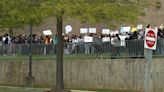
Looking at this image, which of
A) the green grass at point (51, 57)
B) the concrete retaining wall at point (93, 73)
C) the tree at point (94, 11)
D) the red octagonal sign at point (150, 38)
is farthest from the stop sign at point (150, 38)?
the green grass at point (51, 57)

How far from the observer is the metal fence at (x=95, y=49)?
30.6 metres

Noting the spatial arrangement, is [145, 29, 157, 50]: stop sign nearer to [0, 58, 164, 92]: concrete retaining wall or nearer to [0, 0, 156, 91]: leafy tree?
[0, 0, 156, 91]: leafy tree

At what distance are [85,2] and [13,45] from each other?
13746mm

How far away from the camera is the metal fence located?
30562mm

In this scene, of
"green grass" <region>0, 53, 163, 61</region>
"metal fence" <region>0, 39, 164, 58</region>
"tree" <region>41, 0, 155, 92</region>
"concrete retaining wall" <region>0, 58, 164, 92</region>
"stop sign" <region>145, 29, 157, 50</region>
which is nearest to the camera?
"stop sign" <region>145, 29, 157, 50</region>

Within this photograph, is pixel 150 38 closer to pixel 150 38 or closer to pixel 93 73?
pixel 150 38

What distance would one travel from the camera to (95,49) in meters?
32.9

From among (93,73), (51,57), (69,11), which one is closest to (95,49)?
(93,73)

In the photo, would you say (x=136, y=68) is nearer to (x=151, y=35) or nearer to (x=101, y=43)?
(x=101, y=43)

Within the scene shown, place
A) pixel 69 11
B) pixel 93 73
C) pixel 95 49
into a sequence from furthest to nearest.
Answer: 1. pixel 95 49
2. pixel 93 73
3. pixel 69 11

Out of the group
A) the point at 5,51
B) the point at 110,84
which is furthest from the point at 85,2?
the point at 5,51

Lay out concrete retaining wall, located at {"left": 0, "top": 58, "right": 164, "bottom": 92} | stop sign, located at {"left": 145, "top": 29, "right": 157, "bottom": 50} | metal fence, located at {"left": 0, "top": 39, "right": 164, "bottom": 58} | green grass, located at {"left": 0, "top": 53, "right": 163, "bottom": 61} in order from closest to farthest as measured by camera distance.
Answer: stop sign, located at {"left": 145, "top": 29, "right": 157, "bottom": 50} → concrete retaining wall, located at {"left": 0, "top": 58, "right": 164, "bottom": 92} → metal fence, located at {"left": 0, "top": 39, "right": 164, "bottom": 58} → green grass, located at {"left": 0, "top": 53, "right": 163, "bottom": 61}

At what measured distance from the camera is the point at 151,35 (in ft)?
65.8

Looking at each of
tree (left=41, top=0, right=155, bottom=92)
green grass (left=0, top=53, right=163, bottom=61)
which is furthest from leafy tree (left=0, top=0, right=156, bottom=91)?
green grass (left=0, top=53, right=163, bottom=61)
